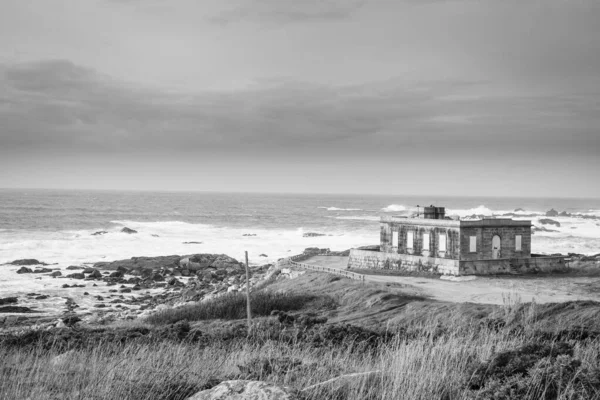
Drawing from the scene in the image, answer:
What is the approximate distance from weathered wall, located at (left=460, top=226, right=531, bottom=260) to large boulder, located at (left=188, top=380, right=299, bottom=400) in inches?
1098

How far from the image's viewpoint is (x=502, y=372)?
651 centimetres

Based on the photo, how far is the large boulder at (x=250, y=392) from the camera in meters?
4.55

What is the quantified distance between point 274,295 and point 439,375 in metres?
21.0

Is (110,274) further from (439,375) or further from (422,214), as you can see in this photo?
(439,375)

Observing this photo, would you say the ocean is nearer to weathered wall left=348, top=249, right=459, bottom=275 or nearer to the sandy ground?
weathered wall left=348, top=249, right=459, bottom=275

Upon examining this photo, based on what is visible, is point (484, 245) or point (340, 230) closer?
point (484, 245)

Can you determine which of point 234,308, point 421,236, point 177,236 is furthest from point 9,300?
point 177,236

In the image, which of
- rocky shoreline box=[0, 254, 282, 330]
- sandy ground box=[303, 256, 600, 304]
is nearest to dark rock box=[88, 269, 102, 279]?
rocky shoreline box=[0, 254, 282, 330]

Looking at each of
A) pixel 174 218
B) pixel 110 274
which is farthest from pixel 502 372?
pixel 174 218

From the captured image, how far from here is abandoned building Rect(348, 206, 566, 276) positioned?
103 ft

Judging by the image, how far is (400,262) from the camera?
3444 cm

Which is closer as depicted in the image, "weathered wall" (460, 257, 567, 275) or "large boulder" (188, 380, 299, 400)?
"large boulder" (188, 380, 299, 400)

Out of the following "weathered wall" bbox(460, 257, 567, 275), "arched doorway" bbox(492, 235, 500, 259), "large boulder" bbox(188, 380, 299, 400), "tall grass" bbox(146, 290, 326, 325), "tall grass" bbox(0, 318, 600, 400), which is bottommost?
"tall grass" bbox(146, 290, 326, 325)

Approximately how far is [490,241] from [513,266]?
6.36ft
